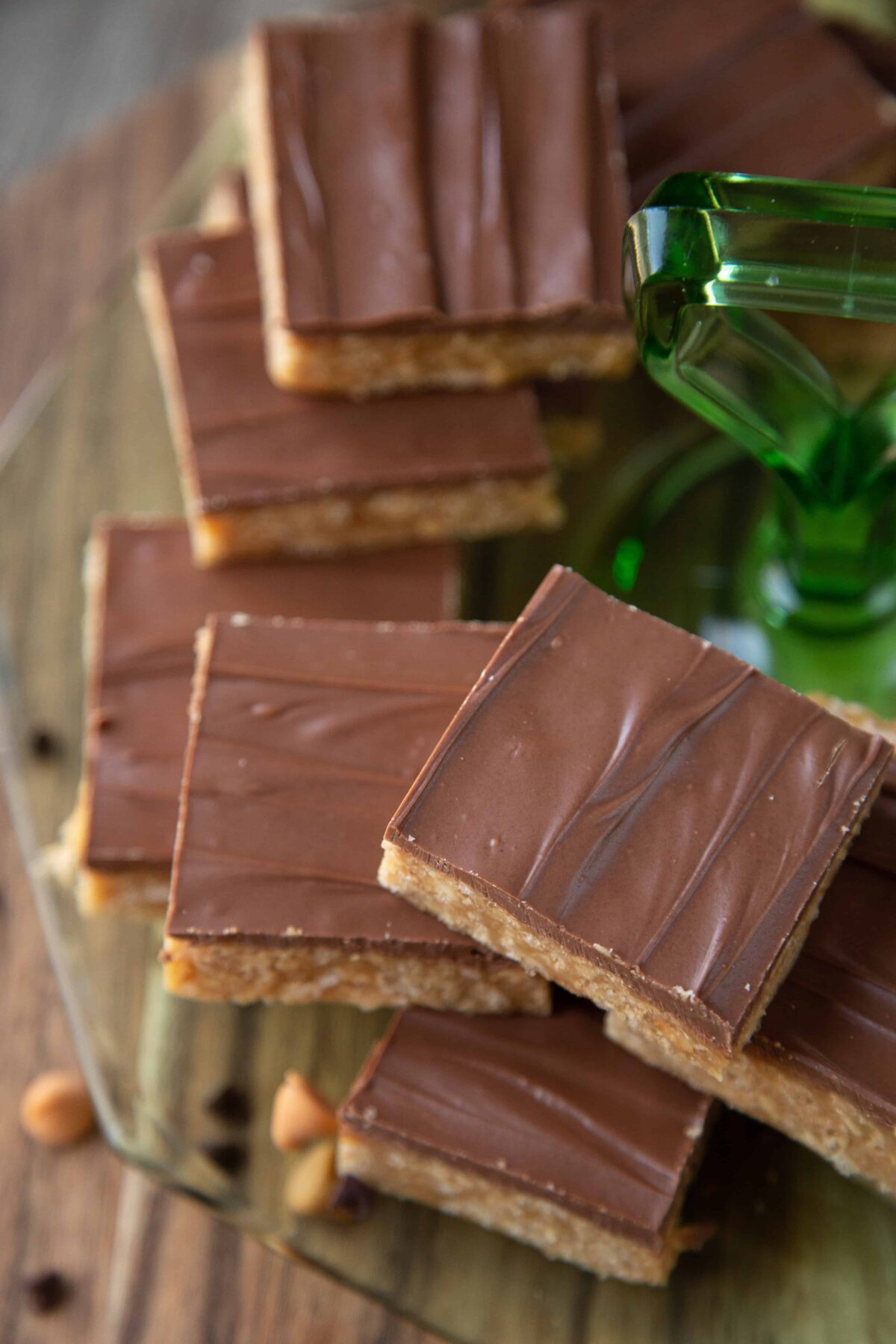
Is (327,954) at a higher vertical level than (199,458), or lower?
lower

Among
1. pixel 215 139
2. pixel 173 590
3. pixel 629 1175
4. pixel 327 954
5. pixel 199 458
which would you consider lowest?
pixel 629 1175

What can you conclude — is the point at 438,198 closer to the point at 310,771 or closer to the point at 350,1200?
the point at 310,771

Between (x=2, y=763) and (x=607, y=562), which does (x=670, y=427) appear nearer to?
(x=607, y=562)

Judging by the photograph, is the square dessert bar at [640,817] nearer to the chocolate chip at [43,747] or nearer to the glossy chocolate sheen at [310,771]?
the glossy chocolate sheen at [310,771]

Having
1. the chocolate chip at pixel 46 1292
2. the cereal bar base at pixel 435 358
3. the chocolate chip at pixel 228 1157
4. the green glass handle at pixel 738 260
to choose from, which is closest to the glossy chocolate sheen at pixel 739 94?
the cereal bar base at pixel 435 358

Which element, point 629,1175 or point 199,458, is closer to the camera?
point 629,1175

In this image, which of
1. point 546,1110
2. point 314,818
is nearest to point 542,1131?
point 546,1110

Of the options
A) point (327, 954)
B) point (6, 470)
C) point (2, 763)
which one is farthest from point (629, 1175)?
point (6, 470)

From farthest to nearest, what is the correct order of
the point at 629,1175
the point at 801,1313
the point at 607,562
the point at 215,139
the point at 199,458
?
the point at 215,139, the point at 607,562, the point at 199,458, the point at 801,1313, the point at 629,1175
